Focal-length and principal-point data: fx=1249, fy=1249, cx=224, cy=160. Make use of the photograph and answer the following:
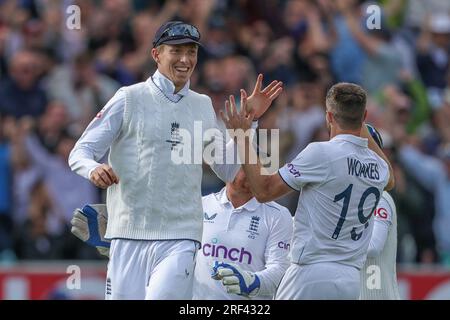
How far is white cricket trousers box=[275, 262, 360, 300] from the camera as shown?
834 cm

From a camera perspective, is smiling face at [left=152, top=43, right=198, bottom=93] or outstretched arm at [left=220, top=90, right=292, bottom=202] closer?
outstretched arm at [left=220, top=90, right=292, bottom=202]

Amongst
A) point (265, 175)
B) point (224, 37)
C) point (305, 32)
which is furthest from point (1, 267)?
point (265, 175)

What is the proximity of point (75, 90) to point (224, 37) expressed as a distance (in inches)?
79.0

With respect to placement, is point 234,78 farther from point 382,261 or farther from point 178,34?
point 178,34

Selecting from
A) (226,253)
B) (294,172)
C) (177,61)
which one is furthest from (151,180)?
(226,253)

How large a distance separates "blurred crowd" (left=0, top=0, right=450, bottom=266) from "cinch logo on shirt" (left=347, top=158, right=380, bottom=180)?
5.78 metres

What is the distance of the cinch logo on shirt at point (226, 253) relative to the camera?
9.41 meters

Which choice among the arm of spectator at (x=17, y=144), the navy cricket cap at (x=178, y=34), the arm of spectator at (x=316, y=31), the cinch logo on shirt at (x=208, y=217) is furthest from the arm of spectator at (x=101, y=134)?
the arm of spectator at (x=316, y=31)

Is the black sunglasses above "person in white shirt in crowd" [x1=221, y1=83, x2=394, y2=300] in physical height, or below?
above

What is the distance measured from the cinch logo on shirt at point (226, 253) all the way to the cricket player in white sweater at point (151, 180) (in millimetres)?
774

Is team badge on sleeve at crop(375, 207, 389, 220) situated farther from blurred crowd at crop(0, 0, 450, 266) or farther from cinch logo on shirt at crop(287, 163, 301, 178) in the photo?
blurred crowd at crop(0, 0, 450, 266)

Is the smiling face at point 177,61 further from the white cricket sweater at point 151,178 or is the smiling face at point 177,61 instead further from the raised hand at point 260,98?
the raised hand at point 260,98

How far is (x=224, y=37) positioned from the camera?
15.5 metres

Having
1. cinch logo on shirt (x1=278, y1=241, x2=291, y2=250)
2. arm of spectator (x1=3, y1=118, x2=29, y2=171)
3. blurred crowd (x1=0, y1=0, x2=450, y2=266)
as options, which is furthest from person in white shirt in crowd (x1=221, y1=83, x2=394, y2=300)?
arm of spectator (x1=3, y1=118, x2=29, y2=171)
